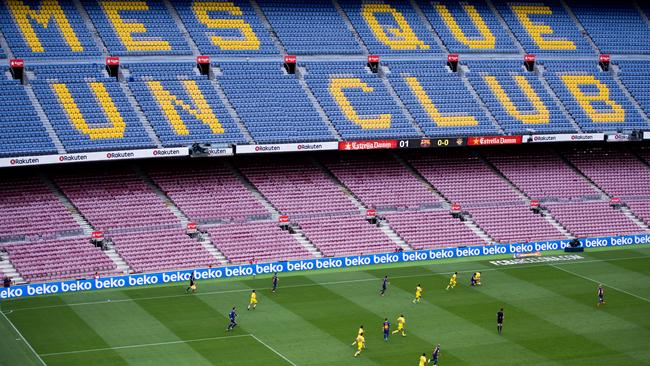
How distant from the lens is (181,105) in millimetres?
69062

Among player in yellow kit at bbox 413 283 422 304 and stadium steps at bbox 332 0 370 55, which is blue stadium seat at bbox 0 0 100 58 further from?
player in yellow kit at bbox 413 283 422 304

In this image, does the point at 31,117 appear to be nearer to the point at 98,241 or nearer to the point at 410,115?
the point at 98,241

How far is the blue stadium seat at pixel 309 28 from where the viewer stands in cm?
7619

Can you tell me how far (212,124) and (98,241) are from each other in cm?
1178

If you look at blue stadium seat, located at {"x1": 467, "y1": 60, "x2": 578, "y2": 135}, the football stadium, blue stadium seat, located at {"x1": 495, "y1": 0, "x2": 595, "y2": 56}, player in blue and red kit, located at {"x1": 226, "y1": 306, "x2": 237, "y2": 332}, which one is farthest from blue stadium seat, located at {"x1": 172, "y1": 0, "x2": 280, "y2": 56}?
player in blue and red kit, located at {"x1": 226, "y1": 306, "x2": 237, "y2": 332}

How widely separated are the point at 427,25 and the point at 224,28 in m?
16.6

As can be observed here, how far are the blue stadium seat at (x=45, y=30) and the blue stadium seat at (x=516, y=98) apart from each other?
29.0m

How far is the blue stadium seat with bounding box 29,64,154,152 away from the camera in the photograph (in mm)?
63875

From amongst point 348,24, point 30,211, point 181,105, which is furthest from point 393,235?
point 30,211

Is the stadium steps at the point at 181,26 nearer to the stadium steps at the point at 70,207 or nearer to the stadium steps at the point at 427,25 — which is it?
the stadium steps at the point at 70,207

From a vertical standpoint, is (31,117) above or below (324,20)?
below

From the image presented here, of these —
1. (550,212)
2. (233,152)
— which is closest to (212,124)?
(233,152)

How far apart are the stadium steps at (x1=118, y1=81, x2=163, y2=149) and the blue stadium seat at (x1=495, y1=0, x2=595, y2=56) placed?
32404 millimetres

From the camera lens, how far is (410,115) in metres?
74.2
